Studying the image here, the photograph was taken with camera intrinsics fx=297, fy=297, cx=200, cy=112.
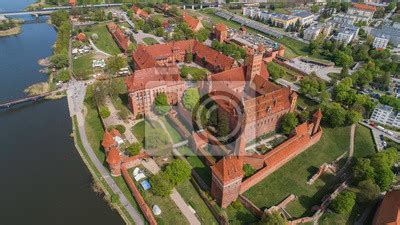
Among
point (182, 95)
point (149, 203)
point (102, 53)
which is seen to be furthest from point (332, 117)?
point (102, 53)

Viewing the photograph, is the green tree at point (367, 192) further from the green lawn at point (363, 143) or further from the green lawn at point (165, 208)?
the green lawn at point (165, 208)

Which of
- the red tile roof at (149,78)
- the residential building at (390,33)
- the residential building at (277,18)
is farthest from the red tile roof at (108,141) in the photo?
the residential building at (390,33)

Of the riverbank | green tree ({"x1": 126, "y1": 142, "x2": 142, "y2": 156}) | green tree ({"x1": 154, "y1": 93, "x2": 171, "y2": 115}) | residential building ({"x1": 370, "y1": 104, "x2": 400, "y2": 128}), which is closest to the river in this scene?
green tree ({"x1": 126, "y1": 142, "x2": 142, "y2": 156})

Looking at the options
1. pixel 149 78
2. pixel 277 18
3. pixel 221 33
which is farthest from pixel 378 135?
pixel 277 18

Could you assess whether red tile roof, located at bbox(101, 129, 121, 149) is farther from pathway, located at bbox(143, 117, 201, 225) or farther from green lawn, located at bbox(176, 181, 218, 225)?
green lawn, located at bbox(176, 181, 218, 225)

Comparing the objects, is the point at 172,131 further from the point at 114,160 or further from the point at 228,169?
the point at 228,169

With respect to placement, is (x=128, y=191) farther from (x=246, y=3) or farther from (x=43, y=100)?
(x=246, y=3)
